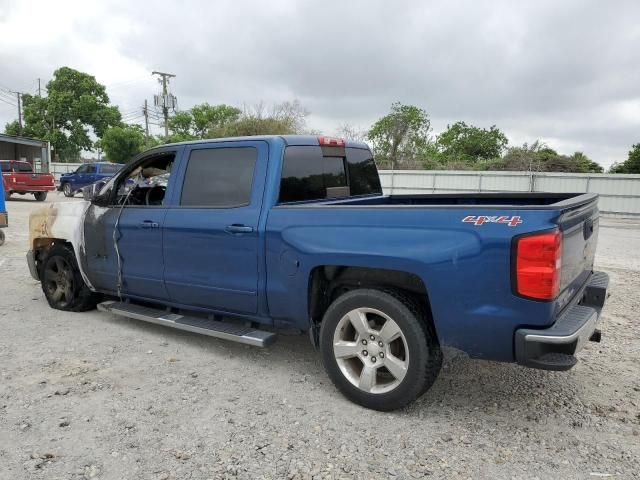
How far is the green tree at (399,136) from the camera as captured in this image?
147ft

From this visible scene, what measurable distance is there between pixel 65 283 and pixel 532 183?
20.7 metres

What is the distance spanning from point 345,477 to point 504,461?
2.97 feet

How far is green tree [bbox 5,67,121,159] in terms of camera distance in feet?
173

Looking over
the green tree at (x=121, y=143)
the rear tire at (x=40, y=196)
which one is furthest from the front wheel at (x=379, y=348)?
the green tree at (x=121, y=143)

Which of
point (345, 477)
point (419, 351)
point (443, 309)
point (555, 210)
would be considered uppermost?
point (555, 210)

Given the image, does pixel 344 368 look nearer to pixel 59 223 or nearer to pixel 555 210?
pixel 555 210

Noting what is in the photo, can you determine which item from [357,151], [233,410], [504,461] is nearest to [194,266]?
[233,410]

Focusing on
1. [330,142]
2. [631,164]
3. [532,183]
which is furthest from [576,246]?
[631,164]

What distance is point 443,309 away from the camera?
3004 millimetres

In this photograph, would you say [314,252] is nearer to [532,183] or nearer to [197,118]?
[532,183]

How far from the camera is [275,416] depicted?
3311 mm

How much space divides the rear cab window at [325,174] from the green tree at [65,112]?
55619mm

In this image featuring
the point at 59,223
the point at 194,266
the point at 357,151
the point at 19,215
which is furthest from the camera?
the point at 19,215

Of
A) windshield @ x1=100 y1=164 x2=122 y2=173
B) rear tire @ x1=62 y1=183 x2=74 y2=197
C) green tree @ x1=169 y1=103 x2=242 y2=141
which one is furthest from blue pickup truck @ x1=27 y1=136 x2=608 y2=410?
green tree @ x1=169 y1=103 x2=242 y2=141
